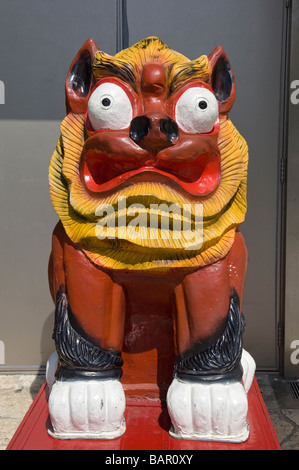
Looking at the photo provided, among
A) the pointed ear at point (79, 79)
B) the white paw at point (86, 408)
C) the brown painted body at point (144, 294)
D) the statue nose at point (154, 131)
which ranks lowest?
the white paw at point (86, 408)

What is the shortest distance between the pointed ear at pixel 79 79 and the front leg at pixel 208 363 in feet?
1.80

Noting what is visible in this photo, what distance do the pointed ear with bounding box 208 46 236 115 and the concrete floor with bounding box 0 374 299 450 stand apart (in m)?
1.22

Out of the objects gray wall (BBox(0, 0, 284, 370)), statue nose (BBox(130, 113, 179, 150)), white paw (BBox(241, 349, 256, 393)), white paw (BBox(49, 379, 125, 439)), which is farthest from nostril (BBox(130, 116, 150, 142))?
gray wall (BBox(0, 0, 284, 370))

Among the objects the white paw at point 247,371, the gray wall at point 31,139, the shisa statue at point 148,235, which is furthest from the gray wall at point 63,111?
the shisa statue at point 148,235

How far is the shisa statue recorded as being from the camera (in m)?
1.08

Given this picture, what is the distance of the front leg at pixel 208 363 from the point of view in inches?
42.3

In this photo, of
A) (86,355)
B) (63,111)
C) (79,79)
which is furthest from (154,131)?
(63,111)

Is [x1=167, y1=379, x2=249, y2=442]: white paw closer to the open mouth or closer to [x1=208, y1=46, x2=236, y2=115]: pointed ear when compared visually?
the open mouth

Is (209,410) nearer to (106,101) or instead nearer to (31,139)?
(106,101)

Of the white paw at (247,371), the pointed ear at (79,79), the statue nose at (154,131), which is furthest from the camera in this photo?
the white paw at (247,371)

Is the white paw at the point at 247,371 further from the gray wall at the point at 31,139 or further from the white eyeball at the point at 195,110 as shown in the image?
the gray wall at the point at 31,139

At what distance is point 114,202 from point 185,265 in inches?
9.3

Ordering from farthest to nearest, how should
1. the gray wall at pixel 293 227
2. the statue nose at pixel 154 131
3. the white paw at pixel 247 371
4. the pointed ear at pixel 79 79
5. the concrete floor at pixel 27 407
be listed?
the gray wall at pixel 293 227 < the concrete floor at pixel 27 407 < the white paw at pixel 247 371 < the pointed ear at pixel 79 79 < the statue nose at pixel 154 131
